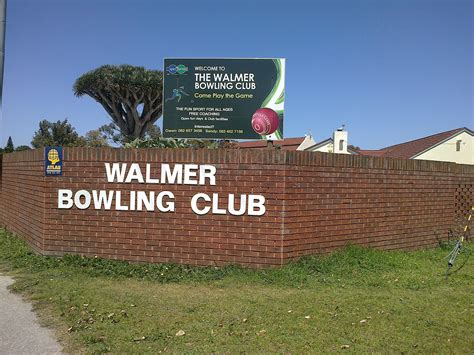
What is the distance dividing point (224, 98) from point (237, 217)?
98.6 inches

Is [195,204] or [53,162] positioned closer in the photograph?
[195,204]

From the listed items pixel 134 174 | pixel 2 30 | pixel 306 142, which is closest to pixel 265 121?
pixel 134 174

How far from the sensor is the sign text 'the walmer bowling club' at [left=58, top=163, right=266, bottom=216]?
6.70 metres

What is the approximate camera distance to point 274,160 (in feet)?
21.7

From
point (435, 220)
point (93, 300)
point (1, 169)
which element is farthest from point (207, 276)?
point (1, 169)

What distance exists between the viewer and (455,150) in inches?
1256

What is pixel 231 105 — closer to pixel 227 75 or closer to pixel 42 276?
pixel 227 75

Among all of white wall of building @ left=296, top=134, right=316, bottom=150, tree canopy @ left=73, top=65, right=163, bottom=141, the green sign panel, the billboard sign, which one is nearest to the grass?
the billboard sign

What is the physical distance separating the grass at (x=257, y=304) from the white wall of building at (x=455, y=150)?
25800 mm

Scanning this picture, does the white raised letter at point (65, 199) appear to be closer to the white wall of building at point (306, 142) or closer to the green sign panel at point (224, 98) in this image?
the green sign panel at point (224, 98)

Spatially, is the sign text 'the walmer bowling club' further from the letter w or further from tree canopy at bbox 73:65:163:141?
tree canopy at bbox 73:65:163:141

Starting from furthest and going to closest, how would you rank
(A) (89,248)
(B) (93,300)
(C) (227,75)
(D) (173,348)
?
(C) (227,75), (A) (89,248), (B) (93,300), (D) (173,348)

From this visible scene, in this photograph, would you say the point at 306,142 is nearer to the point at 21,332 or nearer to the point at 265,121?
the point at 265,121

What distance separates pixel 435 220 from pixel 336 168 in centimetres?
334
